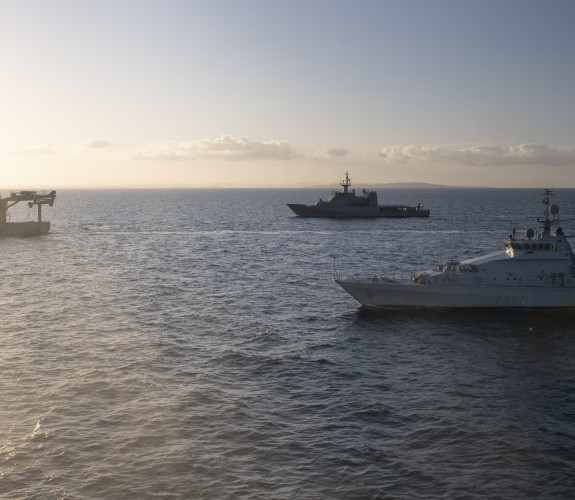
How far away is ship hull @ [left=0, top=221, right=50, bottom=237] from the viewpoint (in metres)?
98.7

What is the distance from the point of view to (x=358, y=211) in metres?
147

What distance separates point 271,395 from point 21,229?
84328 millimetres

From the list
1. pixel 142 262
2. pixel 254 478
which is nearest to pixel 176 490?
pixel 254 478

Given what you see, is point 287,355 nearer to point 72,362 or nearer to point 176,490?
point 72,362

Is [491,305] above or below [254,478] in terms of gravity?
above

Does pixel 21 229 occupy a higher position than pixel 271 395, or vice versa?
pixel 21 229

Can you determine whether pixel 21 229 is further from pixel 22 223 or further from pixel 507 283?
pixel 507 283

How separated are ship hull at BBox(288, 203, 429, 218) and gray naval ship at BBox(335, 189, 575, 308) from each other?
101m

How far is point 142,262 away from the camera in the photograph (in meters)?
73.1

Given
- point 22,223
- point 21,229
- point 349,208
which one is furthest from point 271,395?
point 349,208

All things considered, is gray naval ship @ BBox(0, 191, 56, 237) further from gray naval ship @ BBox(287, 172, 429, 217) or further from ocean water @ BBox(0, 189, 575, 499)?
gray naval ship @ BBox(287, 172, 429, 217)

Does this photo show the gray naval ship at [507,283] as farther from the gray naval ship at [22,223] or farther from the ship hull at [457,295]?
the gray naval ship at [22,223]

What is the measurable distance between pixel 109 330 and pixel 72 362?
22.5 feet

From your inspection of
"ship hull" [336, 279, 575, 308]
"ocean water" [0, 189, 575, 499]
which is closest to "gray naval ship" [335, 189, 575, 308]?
"ship hull" [336, 279, 575, 308]
